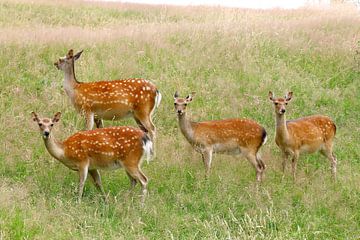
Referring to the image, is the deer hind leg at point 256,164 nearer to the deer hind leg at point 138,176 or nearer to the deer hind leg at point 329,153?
the deer hind leg at point 329,153

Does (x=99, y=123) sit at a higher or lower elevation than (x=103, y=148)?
lower

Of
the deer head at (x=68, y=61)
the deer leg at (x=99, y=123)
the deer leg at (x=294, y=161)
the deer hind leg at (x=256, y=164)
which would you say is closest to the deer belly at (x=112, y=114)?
the deer leg at (x=99, y=123)

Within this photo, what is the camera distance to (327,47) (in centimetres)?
1678

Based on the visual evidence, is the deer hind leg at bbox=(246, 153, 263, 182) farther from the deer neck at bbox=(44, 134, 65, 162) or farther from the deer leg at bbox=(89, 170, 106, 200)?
the deer neck at bbox=(44, 134, 65, 162)

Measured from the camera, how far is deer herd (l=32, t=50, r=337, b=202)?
391 inches

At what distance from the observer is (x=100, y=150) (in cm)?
992

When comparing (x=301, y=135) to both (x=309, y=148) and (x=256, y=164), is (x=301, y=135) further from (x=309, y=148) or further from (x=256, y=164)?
(x=256, y=164)

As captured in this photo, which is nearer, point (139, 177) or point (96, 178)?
point (139, 177)

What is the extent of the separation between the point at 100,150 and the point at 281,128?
9.96ft

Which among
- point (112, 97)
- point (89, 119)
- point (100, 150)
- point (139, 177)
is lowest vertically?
point (139, 177)

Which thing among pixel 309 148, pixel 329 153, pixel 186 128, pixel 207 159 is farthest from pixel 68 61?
pixel 329 153

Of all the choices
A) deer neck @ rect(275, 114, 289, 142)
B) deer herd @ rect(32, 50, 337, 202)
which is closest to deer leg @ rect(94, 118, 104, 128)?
deer herd @ rect(32, 50, 337, 202)

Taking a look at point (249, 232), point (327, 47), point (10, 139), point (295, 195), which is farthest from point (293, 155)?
point (327, 47)

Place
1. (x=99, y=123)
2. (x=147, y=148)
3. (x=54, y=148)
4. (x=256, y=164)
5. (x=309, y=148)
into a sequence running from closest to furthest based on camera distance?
(x=54, y=148) → (x=147, y=148) → (x=256, y=164) → (x=309, y=148) → (x=99, y=123)
